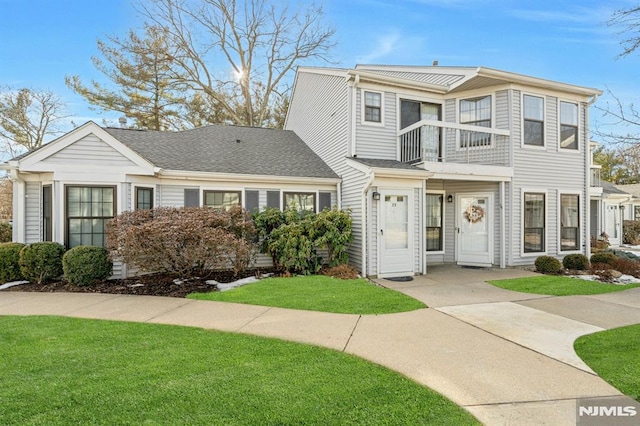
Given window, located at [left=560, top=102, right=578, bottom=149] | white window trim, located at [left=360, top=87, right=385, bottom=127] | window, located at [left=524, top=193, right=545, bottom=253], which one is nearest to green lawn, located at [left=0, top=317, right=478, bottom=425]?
white window trim, located at [left=360, top=87, right=385, bottom=127]

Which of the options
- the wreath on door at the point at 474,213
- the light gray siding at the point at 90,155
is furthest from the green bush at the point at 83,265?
the wreath on door at the point at 474,213

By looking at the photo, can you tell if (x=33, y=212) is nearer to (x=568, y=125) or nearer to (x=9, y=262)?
(x=9, y=262)

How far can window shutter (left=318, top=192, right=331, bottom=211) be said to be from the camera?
10.7 m

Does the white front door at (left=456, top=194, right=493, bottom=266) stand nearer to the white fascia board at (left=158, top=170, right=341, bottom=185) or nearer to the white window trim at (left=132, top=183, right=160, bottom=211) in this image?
the white fascia board at (left=158, top=170, right=341, bottom=185)

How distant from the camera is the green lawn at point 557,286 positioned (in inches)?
281

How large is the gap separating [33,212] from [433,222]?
36.4 feet

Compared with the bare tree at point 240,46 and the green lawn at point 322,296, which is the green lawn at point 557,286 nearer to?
the green lawn at point 322,296

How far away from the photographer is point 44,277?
7.61 meters

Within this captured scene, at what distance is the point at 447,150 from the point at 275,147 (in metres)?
5.97

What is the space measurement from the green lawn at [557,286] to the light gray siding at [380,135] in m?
4.61

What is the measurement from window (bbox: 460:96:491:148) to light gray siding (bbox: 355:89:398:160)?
2.18 m

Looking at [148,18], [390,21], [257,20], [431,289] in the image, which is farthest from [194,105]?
[431,289]

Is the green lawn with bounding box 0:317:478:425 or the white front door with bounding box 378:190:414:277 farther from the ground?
the white front door with bounding box 378:190:414:277

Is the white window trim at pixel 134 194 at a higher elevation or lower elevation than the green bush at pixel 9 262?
higher
